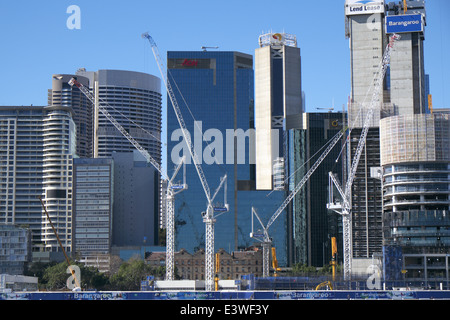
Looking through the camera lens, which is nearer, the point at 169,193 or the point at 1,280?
the point at 1,280

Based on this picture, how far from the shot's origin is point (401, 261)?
174 metres

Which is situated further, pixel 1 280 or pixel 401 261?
pixel 401 261

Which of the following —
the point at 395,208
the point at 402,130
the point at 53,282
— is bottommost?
the point at 53,282

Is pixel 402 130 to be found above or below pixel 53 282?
above
